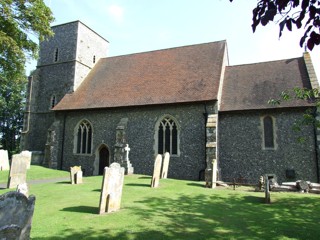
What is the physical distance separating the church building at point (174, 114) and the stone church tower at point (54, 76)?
93 millimetres

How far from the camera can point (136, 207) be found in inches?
328

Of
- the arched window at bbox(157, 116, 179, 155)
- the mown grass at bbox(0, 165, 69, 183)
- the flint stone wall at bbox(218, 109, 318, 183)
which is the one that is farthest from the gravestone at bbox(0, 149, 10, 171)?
the flint stone wall at bbox(218, 109, 318, 183)

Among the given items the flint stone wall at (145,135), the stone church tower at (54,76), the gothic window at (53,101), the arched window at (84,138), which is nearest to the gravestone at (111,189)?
the flint stone wall at (145,135)

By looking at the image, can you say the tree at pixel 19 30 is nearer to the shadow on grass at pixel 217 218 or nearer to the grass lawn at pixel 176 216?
the grass lawn at pixel 176 216

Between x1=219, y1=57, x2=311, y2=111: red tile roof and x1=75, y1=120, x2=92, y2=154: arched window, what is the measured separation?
32.5 ft

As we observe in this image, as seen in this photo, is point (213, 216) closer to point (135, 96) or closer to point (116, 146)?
point (116, 146)

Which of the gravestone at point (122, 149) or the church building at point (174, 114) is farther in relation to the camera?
the gravestone at point (122, 149)

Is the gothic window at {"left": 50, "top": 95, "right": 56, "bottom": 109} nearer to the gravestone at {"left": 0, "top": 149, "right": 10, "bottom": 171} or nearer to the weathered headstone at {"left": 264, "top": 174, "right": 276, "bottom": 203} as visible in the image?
the gravestone at {"left": 0, "top": 149, "right": 10, "bottom": 171}

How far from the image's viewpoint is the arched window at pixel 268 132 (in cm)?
1543

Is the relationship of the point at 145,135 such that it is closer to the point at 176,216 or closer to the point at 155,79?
the point at 155,79

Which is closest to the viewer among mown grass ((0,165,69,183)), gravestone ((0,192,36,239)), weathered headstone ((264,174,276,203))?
gravestone ((0,192,36,239))

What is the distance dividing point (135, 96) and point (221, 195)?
994cm

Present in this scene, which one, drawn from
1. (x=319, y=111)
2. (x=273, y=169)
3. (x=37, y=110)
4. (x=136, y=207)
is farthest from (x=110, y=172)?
(x=37, y=110)

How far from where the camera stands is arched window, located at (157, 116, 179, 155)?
665 inches
